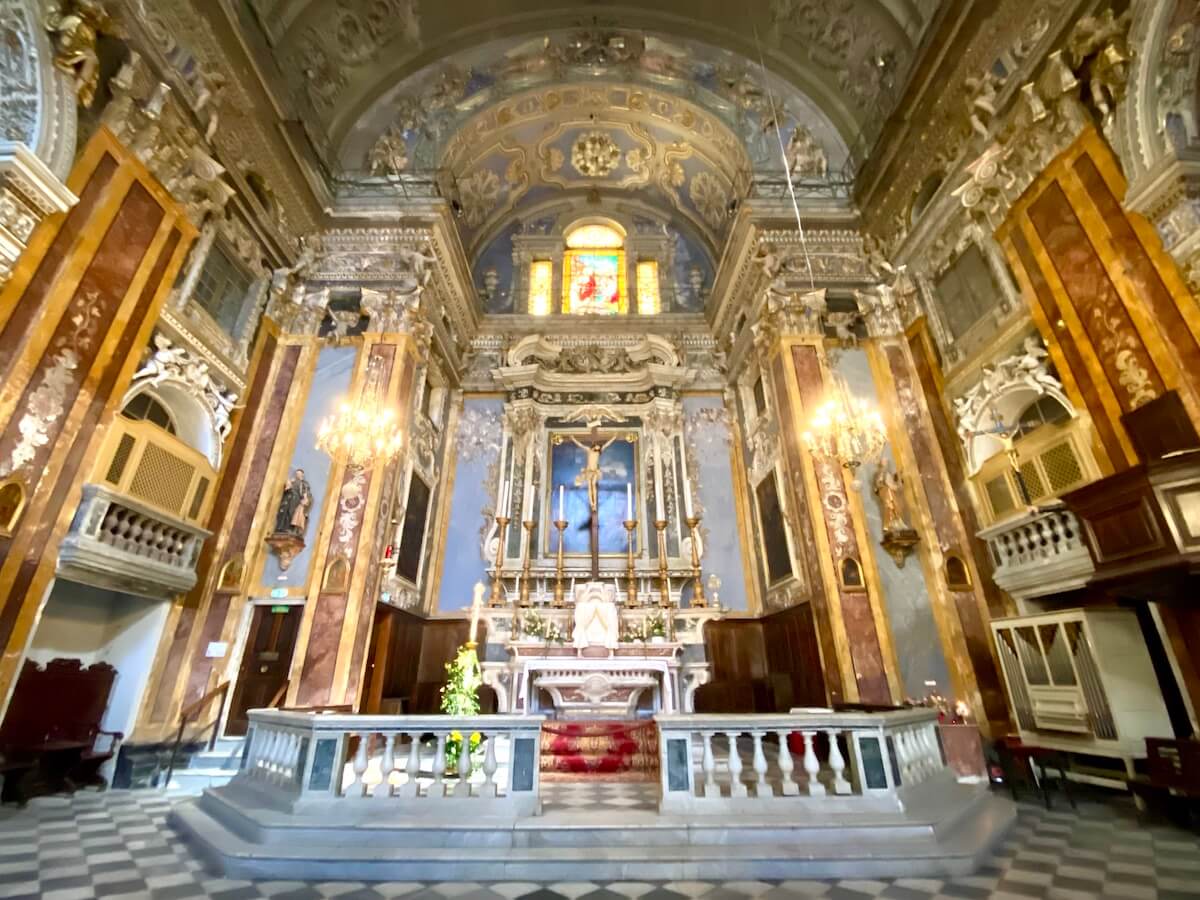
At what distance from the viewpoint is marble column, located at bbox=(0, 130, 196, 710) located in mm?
5125

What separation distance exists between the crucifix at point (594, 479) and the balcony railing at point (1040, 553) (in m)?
5.92

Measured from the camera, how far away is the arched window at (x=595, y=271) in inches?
563

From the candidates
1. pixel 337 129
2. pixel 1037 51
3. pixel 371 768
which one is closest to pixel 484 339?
pixel 337 129

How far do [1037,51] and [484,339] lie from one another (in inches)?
424

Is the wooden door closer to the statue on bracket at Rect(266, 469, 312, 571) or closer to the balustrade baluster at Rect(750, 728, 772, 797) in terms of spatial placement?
the statue on bracket at Rect(266, 469, 312, 571)

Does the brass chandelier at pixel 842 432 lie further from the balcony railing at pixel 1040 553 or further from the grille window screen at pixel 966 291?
the grille window screen at pixel 966 291

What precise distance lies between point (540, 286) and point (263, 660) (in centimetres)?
1032

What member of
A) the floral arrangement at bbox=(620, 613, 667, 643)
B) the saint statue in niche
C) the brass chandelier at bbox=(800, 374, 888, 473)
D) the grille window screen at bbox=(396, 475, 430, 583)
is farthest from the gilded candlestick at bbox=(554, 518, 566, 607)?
the brass chandelier at bbox=(800, 374, 888, 473)

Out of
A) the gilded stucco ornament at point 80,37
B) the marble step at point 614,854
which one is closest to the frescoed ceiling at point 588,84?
the gilded stucco ornament at point 80,37

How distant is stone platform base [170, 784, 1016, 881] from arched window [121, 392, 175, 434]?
4839 millimetres

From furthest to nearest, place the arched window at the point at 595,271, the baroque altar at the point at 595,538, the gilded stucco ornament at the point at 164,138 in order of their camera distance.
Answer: the arched window at the point at 595,271, the baroque altar at the point at 595,538, the gilded stucco ornament at the point at 164,138

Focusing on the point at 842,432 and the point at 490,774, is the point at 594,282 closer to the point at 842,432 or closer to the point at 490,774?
the point at 842,432

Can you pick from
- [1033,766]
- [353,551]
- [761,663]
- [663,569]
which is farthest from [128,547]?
[1033,766]

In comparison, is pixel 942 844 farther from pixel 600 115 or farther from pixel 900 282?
pixel 600 115
